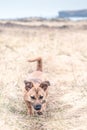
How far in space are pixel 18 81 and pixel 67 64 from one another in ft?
16.9

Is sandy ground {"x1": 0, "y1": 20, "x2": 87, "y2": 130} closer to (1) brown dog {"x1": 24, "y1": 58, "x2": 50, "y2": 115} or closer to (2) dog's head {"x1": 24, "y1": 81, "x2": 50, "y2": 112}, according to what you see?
(1) brown dog {"x1": 24, "y1": 58, "x2": 50, "y2": 115}

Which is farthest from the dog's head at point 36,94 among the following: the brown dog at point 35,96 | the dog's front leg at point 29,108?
the dog's front leg at point 29,108

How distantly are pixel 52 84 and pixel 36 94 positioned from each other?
3594 millimetres

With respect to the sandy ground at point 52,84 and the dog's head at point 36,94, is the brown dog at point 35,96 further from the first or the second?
the sandy ground at point 52,84

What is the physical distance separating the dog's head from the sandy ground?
32cm

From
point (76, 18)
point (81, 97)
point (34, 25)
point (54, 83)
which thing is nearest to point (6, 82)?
point (54, 83)

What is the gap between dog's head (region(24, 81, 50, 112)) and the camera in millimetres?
10102

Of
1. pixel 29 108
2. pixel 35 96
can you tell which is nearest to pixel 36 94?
pixel 35 96

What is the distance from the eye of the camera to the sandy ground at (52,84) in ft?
32.1

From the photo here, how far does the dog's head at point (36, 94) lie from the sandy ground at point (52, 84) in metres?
0.32

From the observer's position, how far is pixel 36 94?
1016 cm

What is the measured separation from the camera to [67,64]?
1844 cm

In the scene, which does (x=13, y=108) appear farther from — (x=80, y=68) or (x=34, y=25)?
(x=34, y=25)

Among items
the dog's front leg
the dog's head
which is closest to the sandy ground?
the dog's front leg
